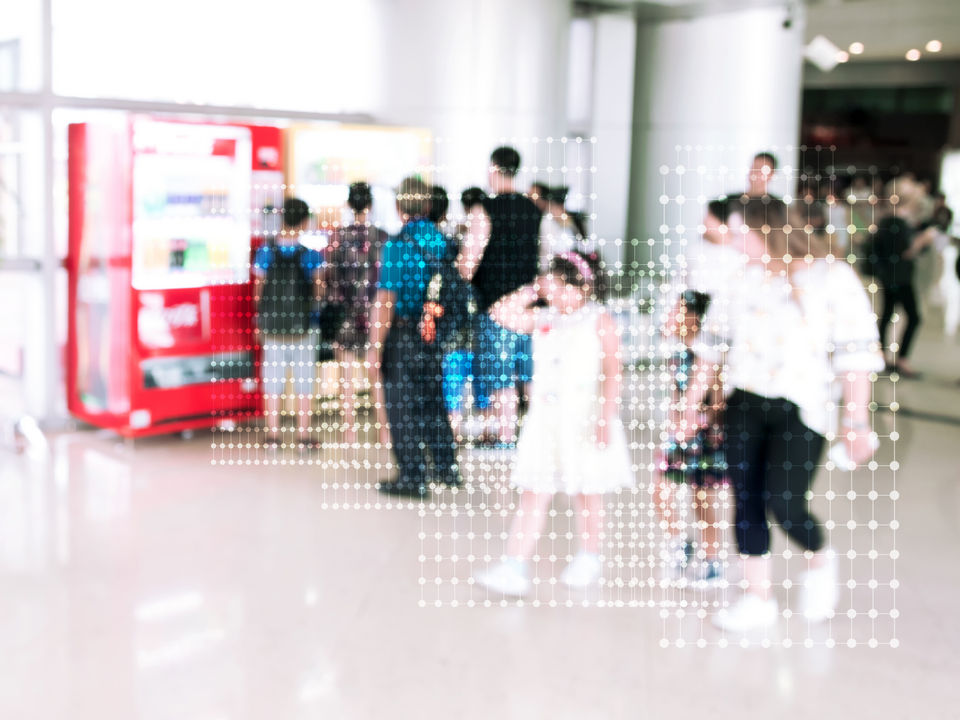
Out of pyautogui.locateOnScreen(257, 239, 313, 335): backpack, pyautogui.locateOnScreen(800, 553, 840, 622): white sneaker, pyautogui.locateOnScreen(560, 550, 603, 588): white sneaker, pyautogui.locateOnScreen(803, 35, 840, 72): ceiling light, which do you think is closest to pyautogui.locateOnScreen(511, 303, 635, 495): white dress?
pyautogui.locateOnScreen(560, 550, 603, 588): white sneaker

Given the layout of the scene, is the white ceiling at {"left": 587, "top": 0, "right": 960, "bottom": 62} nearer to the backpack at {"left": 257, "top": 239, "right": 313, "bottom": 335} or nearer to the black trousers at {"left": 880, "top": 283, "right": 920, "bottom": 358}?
the black trousers at {"left": 880, "top": 283, "right": 920, "bottom": 358}

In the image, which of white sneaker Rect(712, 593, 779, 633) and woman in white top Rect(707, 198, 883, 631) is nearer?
woman in white top Rect(707, 198, 883, 631)

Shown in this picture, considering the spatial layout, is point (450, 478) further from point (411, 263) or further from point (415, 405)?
point (411, 263)

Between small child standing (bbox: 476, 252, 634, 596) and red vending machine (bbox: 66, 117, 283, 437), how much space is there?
271 cm

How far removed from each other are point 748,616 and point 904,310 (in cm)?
480

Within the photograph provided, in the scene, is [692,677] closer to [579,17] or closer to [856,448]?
[856,448]

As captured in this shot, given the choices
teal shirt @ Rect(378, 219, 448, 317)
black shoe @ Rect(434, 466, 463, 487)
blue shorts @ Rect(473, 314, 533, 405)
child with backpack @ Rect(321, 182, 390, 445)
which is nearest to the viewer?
teal shirt @ Rect(378, 219, 448, 317)

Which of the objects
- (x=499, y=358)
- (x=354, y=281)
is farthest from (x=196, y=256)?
(x=499, y=358)

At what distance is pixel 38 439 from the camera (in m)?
5.66

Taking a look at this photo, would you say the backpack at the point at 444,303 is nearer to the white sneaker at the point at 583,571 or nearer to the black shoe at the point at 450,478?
the black shoe at the point at 450,478

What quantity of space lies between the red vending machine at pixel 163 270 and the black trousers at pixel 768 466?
342cm

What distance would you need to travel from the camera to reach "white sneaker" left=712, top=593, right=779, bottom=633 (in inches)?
133

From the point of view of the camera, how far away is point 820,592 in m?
3.43
